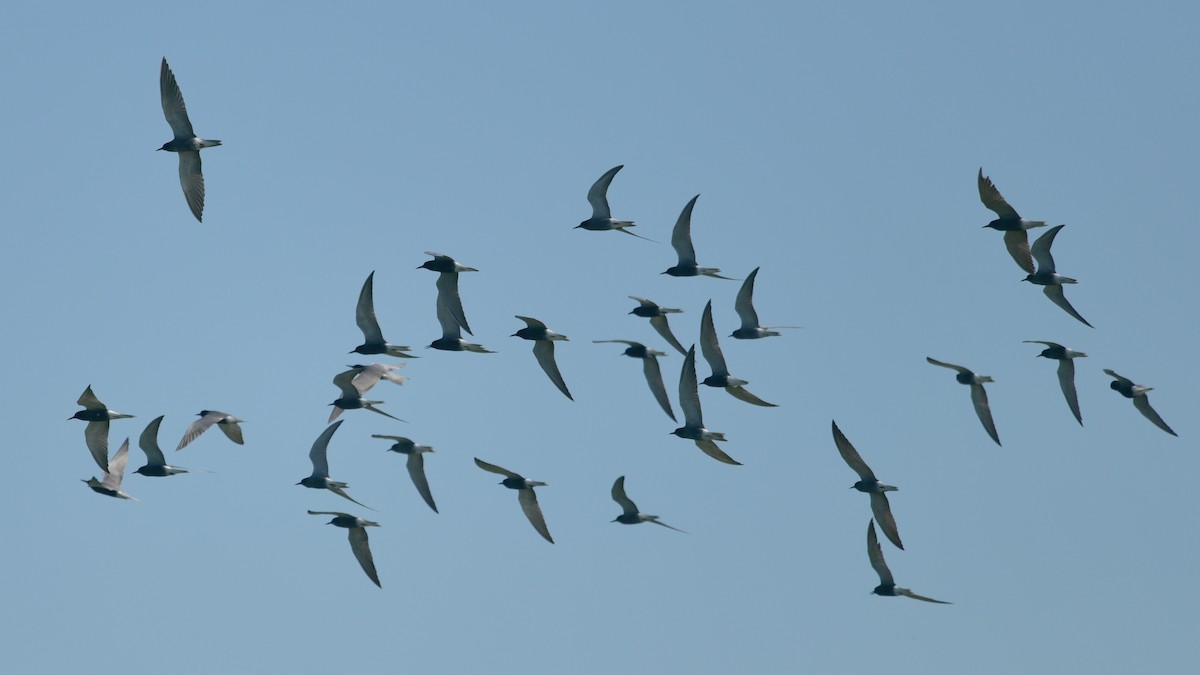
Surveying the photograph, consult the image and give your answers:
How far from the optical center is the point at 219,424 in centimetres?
6047

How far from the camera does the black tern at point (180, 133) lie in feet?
190

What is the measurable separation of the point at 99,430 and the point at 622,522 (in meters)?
15.4

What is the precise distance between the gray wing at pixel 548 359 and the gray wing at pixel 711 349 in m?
4.24

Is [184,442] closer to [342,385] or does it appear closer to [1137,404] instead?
[342,385]

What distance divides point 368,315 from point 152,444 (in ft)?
25.1

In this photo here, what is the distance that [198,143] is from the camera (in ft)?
190

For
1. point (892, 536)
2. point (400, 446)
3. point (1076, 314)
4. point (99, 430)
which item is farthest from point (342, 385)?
point (1076, 314)

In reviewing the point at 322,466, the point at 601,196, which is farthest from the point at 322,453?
the point at 601,196

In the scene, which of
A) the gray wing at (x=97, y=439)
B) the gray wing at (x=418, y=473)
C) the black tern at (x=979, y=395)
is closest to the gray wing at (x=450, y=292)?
the gray wing at (x=418, y=473)

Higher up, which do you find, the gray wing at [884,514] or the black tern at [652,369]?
the black tern at [652,369]

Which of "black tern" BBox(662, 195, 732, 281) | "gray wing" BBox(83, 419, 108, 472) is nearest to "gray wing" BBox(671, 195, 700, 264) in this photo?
"black tern" BBox(662, 195, 732, 281)

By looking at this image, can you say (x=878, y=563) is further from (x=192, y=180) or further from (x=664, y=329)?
(x=192, y=180)

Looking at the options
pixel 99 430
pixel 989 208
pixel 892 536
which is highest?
pixel 989 208

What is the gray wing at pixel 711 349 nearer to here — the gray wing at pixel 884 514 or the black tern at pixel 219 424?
the gray wing at pixel 884 514
